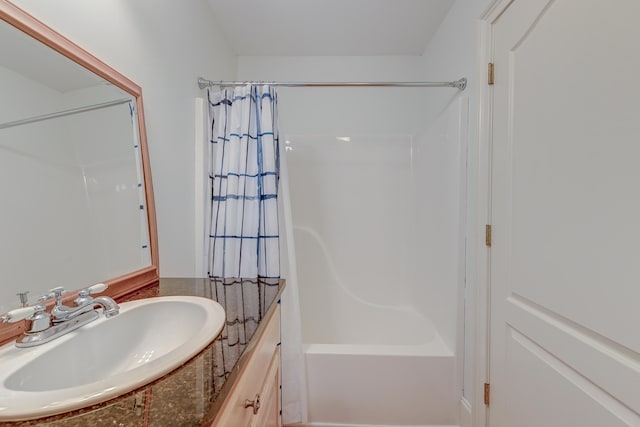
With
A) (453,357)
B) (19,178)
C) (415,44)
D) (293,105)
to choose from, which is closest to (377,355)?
(453,357)

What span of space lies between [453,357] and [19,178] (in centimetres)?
187

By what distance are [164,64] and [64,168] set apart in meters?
0.74

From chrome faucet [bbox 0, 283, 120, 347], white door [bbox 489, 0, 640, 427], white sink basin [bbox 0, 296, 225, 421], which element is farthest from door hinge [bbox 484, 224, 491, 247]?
chrome faucet [bbox 0, 283, 120, 347]

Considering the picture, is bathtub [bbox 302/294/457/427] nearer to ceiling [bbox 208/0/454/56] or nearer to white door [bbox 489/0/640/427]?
white door [bbox 489/0/640/427]

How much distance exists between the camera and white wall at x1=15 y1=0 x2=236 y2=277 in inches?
34.1

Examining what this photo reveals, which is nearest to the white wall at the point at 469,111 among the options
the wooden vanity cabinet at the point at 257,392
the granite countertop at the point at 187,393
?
the wooden vanity cabinet at the point at 257,392

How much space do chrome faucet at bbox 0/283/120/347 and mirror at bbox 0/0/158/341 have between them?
2.9 inches

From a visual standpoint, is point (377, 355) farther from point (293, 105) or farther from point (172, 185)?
point (293, 105)

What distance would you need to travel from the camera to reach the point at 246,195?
1.40 meters

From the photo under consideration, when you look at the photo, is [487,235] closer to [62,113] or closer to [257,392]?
[257,392]

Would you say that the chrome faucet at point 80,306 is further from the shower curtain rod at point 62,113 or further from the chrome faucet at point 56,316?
the shower curtain rod at point 62,113

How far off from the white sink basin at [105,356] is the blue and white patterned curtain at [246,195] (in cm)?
51

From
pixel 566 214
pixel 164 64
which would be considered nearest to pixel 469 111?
pixel 566 214

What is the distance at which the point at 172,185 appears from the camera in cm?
130
